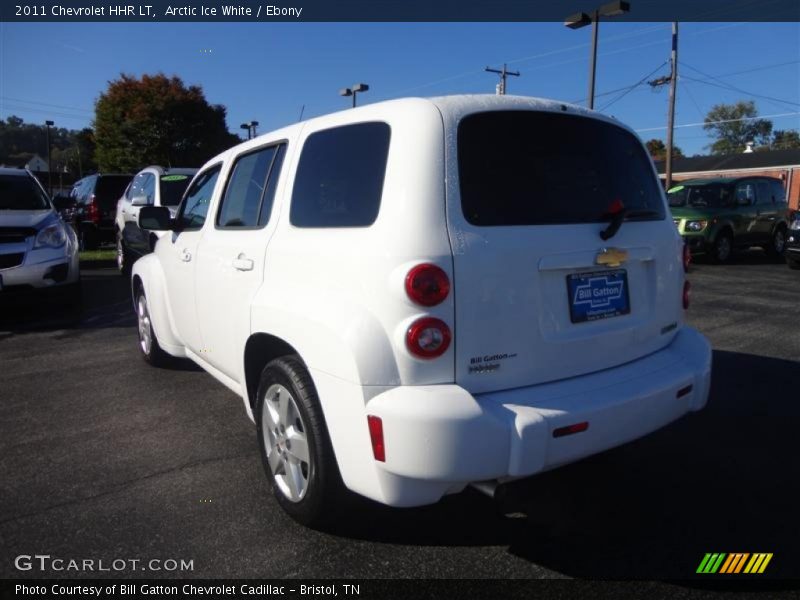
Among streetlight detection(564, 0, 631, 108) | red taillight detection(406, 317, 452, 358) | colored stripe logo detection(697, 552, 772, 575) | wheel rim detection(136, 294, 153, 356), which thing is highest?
streetlight detection(564, 0, 631, 108)

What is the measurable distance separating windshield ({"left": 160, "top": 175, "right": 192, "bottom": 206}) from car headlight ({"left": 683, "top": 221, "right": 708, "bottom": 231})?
405 inches

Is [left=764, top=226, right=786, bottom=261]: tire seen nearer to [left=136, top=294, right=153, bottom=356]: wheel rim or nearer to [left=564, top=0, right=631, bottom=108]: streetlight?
[left=564, top=0, right=631, bottom=108]: streetlight

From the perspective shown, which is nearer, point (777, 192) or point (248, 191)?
point (248, 191)

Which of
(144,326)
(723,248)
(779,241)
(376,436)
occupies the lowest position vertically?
(144,326)

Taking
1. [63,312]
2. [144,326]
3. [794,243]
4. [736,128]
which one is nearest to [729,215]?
[794,243]

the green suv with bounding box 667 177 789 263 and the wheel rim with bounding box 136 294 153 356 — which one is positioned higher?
the green suv with bounding box 667 177 789 263

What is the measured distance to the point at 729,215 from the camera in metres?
13.9

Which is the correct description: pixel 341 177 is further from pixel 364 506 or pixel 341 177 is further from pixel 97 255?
pixel 97 255

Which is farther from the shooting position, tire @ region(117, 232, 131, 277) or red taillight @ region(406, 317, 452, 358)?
tire @ region(117, 232, 131, 277)

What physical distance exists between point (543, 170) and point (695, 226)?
12318 mm

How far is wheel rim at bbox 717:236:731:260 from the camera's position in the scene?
1382 centimetres

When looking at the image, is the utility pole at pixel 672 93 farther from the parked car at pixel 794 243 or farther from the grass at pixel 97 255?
the grass at pixel 97 255

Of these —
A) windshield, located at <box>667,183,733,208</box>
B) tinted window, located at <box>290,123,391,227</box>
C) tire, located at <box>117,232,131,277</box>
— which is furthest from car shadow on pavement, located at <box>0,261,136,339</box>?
windshield, located at <box>667,183,733,208</box>

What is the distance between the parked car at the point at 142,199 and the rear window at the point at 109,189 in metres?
2.08
